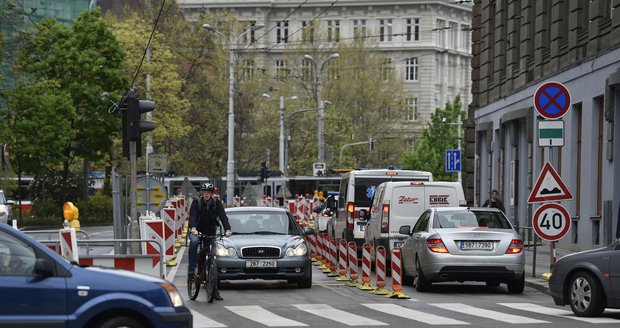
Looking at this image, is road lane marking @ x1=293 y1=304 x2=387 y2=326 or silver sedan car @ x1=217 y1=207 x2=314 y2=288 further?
silver sedan car @ x1=217 y1=207 x2=314 y2=288

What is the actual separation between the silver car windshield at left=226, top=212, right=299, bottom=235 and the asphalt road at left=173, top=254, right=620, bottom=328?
0.91 m

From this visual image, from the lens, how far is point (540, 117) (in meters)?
35.6

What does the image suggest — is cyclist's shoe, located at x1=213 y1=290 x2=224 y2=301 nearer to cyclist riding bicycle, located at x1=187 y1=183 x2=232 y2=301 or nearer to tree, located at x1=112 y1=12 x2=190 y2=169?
cyclist riding bicycle, located at x1=187 y1=183 x2=232 y2=301

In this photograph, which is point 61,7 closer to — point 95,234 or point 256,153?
point 256,153

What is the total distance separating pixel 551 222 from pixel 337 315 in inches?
272

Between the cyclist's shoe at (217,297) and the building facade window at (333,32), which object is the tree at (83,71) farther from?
the cyclist's shoe at (217,297)

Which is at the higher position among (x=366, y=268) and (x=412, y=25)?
(x=412, y=25)

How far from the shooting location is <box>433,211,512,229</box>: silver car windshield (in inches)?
907

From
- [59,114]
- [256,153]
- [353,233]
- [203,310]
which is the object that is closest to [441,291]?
[203,310]

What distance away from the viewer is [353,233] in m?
32.2

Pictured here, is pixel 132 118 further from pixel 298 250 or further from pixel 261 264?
pixel 298 250

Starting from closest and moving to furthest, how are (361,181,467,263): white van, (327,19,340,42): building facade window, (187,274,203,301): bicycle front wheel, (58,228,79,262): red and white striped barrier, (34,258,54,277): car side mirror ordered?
1. (34,258,54,277): car side mirror
2. (58,228,79,262): red and white striped barrier
3. (187,274,203,301): bicycle front wheel
4. (361,181,467,263): white van
5. (327,19,340,42): building facade window

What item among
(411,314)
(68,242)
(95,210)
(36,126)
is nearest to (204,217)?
(68,242)

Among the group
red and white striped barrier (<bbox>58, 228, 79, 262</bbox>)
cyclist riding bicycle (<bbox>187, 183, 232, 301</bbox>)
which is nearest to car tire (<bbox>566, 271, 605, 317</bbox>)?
cyclist riding bicycle (<bbox>187, 183, 232, 301</bbox>)
